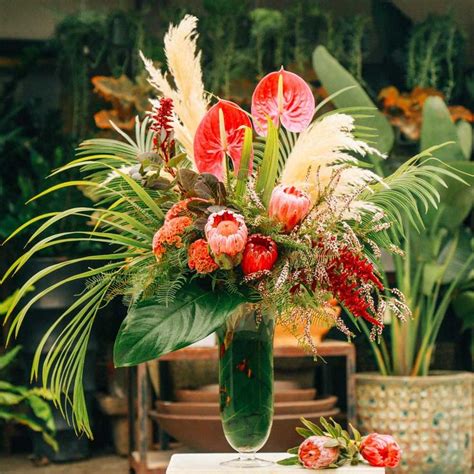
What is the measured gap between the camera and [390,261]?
4.75 metres

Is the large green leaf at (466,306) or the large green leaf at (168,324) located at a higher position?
the large green leaf at (168,324)

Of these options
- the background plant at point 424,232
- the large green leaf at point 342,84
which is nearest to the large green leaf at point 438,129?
the background plant at point 424,232

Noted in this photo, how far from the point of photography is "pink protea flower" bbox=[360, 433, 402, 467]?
1532 millimetres

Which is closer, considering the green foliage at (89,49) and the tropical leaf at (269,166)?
the tropical leaf at (269,166)

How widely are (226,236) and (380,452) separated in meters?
0.42

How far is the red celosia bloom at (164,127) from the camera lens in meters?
1.50

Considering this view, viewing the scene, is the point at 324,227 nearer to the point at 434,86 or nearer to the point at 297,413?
the point at 297,413

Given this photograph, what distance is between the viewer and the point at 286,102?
1.60m

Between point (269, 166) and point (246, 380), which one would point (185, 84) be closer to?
point (269, 166)

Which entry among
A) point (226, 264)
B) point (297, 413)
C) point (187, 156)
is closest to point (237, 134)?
point (187, 156)

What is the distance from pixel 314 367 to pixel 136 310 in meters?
2.85

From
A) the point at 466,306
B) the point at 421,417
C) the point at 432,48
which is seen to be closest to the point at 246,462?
the point at 421,417

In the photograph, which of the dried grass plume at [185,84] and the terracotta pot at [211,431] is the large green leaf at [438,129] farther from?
the dried grass plume at [185,84]

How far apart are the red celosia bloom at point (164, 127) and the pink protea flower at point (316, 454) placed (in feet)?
1.57
